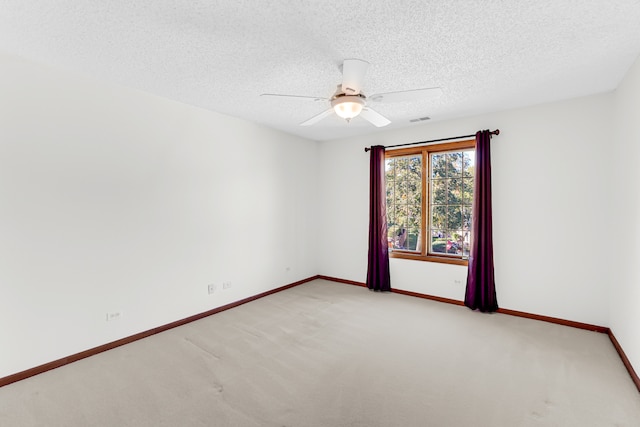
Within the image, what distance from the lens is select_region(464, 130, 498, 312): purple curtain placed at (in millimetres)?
3887

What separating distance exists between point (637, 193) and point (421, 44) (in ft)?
7.20

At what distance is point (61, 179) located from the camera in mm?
2666

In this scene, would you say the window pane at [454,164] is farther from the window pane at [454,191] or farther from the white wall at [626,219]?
the white wall at [626,219]

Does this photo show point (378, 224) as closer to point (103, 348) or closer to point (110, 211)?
point (110, 211)

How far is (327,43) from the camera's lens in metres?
2.22

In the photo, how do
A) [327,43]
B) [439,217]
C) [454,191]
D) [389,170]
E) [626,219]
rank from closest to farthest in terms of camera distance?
[327,43]
[626,219]
[454,191]
[439,217]
[389,170]

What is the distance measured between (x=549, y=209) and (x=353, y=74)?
2989mm

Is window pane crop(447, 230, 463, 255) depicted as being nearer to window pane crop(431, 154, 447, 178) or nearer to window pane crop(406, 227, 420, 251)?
window pane crop(406, 227, 420, 251)

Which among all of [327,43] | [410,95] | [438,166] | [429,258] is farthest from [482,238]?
[327,43]

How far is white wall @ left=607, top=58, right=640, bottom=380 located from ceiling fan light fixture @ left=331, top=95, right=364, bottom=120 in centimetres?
231

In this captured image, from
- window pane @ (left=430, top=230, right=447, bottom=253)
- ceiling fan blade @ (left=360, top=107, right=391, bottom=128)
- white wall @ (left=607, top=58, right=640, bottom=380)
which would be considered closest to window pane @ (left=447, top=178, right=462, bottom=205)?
window pane @ (left=430, top=230, right=447, bottom=253)

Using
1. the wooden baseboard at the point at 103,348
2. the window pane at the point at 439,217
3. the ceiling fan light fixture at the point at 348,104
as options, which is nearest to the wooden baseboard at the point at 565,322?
the window pane at the point at 439,217

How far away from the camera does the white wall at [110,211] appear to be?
96.5 inches

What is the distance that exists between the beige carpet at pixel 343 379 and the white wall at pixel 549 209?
41 cm
